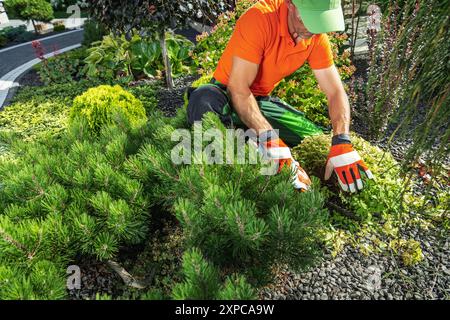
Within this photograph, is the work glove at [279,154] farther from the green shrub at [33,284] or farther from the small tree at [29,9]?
the small tree at [29,9]

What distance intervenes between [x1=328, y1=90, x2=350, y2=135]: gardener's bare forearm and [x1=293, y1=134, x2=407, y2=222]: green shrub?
0.54 feet

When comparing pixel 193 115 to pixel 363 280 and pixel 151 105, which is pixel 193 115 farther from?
pixel 151 105

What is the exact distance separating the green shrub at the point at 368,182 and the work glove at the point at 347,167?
10cm

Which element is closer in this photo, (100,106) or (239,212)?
(239,212)

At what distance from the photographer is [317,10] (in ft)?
6.32

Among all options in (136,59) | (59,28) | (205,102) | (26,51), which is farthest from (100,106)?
(59,28)

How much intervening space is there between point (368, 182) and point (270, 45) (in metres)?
1.05

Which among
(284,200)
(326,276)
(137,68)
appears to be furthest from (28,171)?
(137,68)

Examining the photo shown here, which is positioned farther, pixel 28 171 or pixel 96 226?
pixel 28 171

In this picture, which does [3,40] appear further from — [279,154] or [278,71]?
[279,154]

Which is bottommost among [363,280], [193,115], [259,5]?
[363,280]

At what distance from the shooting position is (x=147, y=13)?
425 centimetres

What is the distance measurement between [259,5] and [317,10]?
19.4 inches

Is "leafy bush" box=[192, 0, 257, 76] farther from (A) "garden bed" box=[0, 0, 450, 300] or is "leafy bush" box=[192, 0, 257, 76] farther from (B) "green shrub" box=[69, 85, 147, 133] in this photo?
(A) "garden bed" box=[0, 0, 450, 300]
